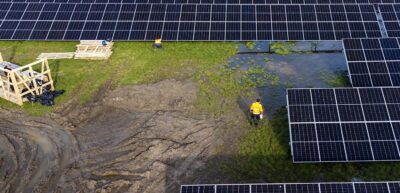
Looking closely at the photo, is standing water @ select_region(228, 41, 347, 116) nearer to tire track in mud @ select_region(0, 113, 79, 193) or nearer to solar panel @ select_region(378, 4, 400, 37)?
solar panel @ select_region(378, 4, 400, 37)

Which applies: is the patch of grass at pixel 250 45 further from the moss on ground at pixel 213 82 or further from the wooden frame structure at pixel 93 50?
the wooden frame structure at pixel 93 50

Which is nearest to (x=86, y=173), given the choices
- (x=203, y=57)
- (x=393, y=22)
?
(x=203, y=57)

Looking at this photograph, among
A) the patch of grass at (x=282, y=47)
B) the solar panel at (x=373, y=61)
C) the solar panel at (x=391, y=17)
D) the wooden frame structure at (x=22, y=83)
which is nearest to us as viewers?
the solar panel at (x=373, y=61)

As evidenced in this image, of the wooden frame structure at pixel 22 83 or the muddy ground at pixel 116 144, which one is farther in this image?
the wooden frame structure at pixel 22 83

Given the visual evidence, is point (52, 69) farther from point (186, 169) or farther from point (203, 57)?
point (186, 169)

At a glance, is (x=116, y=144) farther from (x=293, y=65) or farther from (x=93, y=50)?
(x=293, y=65)

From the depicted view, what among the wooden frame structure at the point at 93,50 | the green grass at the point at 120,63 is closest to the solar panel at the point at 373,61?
the green grass at the point at 120,63

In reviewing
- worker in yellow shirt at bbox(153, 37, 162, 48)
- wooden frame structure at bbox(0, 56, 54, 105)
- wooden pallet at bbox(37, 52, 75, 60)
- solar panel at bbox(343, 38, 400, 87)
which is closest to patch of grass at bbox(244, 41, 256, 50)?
worker in yellow shirt at bbox(153, 37, 162, 48)
